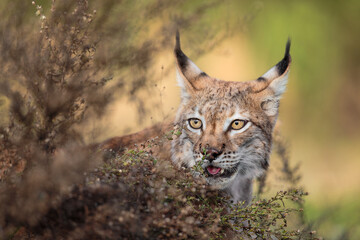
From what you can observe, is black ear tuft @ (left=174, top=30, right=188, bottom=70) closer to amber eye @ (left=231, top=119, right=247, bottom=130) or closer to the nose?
amber eye @ (left=231, top=119, right=247, bottom=130)

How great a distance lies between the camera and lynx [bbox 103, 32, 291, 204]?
3.05 metres

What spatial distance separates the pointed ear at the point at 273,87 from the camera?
3432 mm

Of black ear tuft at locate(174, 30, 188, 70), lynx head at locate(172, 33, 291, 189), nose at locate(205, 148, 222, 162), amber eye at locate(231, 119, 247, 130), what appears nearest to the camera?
nose at locate(205, 148, 222, 162)

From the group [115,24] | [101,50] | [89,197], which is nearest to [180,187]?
[89,197]

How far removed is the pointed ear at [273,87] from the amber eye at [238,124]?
0.90 ft

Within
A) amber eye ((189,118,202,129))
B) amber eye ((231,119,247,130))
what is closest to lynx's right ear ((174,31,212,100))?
amber eye ((189,118,202,129))

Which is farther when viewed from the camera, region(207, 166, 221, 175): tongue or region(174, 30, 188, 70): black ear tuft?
region(174, 30, 188, 70): black ear tuft

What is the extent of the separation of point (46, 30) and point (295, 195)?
1.61 metres

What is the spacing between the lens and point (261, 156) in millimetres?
3395

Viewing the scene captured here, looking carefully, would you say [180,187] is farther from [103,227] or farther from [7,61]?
[7,61]

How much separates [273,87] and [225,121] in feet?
1.75

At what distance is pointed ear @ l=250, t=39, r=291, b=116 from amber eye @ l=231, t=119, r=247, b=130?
27cm

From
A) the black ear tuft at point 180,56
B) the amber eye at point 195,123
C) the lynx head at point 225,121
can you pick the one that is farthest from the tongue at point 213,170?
the black ear tuft at point 180,56

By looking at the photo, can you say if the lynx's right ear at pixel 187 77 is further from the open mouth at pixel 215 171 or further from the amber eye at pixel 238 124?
the open mouth at pixel 215 171
